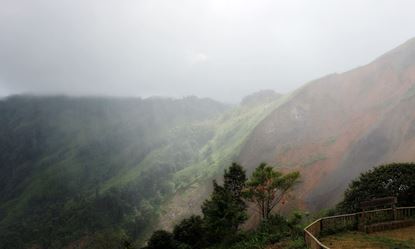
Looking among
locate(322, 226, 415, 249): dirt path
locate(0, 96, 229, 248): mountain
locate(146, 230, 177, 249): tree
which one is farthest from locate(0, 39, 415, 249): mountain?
locate(322, 226, 415, 249): dirt path

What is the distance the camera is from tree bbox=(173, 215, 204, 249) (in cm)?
4278

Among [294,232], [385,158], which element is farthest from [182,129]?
[294,232]

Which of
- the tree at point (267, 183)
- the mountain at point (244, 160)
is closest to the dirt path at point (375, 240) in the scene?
the tree at point (267, 183)

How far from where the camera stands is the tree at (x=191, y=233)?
42781mm

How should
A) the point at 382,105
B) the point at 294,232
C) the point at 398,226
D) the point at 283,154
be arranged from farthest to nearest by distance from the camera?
the point at 283,154 < the point at 382,105 < the point at 294,232 < the point at 398,226

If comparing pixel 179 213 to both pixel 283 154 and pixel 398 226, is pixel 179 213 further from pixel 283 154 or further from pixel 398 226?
pixel 398 226

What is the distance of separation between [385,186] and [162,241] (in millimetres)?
29474

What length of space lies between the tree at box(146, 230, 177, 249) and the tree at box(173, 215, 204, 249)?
99 cm

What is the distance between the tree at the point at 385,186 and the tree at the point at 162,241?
2494 centimetres

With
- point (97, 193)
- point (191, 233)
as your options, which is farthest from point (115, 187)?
point (191, 233)

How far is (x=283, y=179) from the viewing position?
113ft

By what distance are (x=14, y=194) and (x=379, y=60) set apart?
17993 centimetres

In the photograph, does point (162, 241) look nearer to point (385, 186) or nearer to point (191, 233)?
point (191, 233)

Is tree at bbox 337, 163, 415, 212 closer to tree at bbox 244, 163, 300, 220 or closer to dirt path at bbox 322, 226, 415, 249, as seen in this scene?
dirt path at bbox 322, 226, 415, 249
